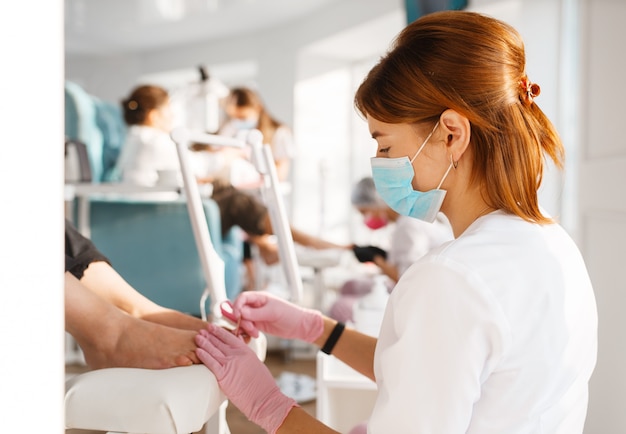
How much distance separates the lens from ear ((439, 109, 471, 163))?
84 centimetres

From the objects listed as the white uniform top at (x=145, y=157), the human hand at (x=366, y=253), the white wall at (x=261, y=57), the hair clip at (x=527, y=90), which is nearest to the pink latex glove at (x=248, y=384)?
the hair clip at (x=527, y=90)

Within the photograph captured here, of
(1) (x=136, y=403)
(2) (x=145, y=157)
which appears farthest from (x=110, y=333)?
(2) (x=145, y=157)

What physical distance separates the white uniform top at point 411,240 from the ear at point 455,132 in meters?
1.49

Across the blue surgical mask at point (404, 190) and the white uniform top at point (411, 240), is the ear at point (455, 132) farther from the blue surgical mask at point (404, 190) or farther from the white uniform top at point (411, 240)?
the white uniform top at point (411, 240)

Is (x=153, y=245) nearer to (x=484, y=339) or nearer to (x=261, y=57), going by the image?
(x=484, y=339)

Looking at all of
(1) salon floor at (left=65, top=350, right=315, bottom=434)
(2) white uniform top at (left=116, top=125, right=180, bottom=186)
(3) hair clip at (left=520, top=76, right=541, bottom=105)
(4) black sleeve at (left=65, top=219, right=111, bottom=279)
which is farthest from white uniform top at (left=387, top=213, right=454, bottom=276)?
(3) hair clip at (left=520, top=76, right=541, bottom=105)

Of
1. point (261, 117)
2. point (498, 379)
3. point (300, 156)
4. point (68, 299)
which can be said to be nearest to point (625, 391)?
point (498, 379)

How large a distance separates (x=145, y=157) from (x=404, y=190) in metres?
2.20

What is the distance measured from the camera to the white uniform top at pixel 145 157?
2.93 meters

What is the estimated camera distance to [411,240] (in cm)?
238

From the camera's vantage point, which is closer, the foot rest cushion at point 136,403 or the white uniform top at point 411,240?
the foot rest cushion at point 136,403

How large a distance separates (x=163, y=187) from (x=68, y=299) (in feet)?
4.15

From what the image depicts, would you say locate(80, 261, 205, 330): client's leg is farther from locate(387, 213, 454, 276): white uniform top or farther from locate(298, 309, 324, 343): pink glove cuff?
locate(387, 213, 454, 276): white uniform top
